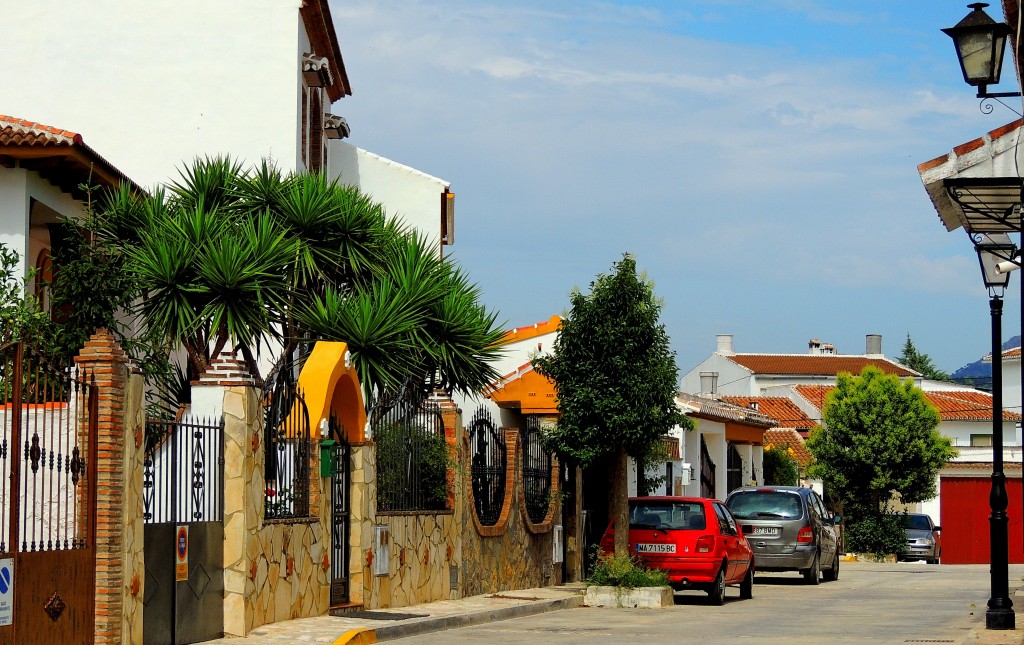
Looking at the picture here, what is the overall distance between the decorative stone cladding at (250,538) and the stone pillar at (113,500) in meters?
1.71

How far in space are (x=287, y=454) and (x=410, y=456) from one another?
3.82 metres

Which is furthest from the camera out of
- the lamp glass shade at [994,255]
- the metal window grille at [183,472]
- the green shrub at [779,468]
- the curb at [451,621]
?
the green shrub at [779,468]

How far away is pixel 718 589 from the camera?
2198cm

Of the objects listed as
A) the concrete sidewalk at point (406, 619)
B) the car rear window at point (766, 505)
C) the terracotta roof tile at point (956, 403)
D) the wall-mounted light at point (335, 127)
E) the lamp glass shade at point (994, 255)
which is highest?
the wall-mounted light at point (335, 127)

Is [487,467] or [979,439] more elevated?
[979,439]

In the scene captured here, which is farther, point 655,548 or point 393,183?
point 393,183

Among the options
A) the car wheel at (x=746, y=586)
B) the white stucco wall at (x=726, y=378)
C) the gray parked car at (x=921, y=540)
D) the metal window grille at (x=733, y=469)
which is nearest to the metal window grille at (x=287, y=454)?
the car wheel at (x=746, y=586)

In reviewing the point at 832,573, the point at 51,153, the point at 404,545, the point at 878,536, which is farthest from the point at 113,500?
the point at 878,536

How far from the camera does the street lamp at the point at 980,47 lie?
495 inches

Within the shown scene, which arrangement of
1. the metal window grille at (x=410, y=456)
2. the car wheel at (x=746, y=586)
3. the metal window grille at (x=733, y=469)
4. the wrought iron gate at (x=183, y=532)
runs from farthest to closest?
the metal window grille at (x=733, y=469) < the car wheel at (x=746, y=586) < the metal window grille at (x=410, y=456) < the wrought iron gate at (x=183, y=532)

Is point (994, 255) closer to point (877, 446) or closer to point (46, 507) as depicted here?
Result: point (46, 507)

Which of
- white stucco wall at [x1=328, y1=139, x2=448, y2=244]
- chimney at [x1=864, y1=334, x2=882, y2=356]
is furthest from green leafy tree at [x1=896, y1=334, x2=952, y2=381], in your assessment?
white stucco wall at [x1=328, y1=139, x2=448, y2=244]

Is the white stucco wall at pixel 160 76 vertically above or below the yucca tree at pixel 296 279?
above

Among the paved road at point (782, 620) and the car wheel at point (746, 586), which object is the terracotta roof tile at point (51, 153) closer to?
the paved road at point (782, 620)
